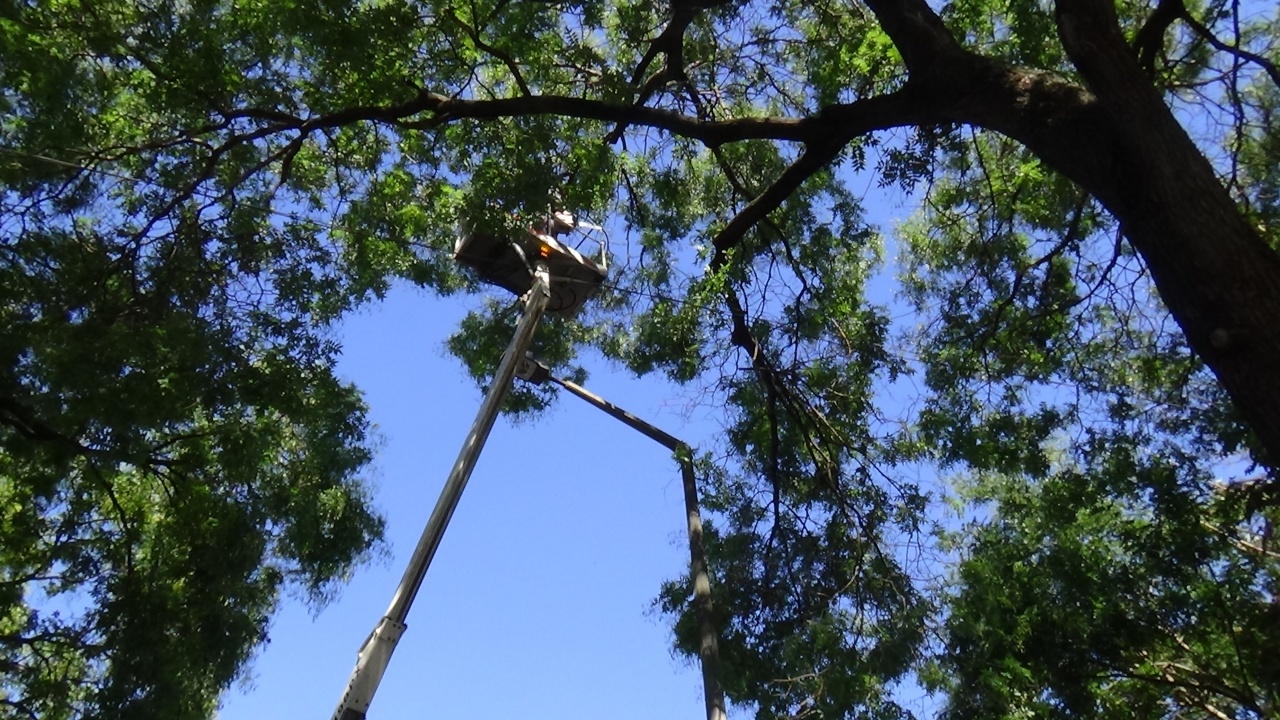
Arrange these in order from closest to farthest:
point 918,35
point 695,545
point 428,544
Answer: point 918,35, point 428,544, point 695,545

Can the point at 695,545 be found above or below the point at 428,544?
above

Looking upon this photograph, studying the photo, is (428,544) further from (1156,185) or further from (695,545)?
(1156,185)

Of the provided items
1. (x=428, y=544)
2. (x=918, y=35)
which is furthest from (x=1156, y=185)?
(x=428, y=544)

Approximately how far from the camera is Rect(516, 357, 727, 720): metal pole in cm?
729

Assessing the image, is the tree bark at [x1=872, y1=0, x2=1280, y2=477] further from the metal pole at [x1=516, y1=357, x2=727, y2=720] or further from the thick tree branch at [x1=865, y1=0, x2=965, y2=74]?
the metal pole at [x1=516, y1=357, x2=727, y2=720]

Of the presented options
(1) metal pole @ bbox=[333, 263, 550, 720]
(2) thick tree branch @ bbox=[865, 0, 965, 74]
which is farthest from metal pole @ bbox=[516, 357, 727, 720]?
(2) thick tree branch @ bbox=[865, 0, 965, 74]

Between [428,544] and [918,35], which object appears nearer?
[918,35]

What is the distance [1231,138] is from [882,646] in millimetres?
4932

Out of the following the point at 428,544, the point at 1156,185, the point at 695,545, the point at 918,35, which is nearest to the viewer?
the point at 1156,185

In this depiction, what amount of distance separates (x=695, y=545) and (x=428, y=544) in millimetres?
2548

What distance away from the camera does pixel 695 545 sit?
846 centimetres

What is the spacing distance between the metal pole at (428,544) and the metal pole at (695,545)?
41 cm

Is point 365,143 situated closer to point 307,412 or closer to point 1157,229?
point 307,412

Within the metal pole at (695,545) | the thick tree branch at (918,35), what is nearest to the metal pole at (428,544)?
the metal pole at (695,545)
